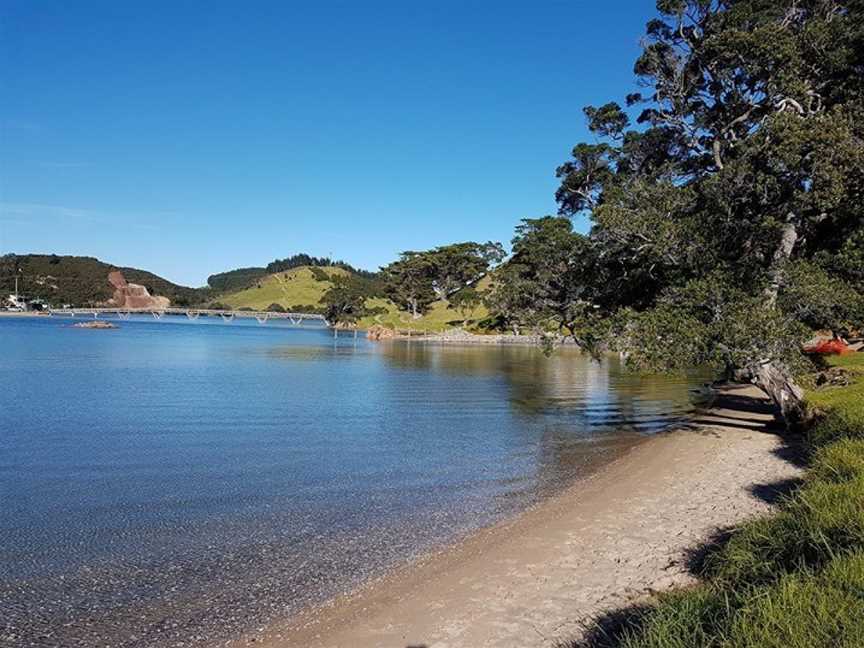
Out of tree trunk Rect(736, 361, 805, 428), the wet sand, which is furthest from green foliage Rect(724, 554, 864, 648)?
tree trunk Rect(736, 361, 805, 428)

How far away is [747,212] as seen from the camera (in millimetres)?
21062

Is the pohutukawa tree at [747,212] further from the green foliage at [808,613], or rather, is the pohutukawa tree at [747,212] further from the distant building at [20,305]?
the distant building at [20,305]

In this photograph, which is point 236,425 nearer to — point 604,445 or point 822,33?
point 604,445

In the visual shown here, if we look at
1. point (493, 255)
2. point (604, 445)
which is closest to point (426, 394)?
point (604, 445)

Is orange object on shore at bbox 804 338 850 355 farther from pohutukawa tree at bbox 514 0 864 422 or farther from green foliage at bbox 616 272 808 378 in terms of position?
green foliage at bbox 616 272 808 378

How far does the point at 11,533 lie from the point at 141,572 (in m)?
3.65

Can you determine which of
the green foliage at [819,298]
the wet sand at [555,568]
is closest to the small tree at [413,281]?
the green foliage at [819,298]

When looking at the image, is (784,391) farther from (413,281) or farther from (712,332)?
(413,281)

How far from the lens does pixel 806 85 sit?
21203mm

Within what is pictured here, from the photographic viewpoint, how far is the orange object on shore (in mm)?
35750

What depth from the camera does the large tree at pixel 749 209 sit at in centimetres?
1761

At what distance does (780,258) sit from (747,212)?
2.46 meters

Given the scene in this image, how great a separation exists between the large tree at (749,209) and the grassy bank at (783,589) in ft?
26.8

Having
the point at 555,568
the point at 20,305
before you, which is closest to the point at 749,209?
the point at 555,568
